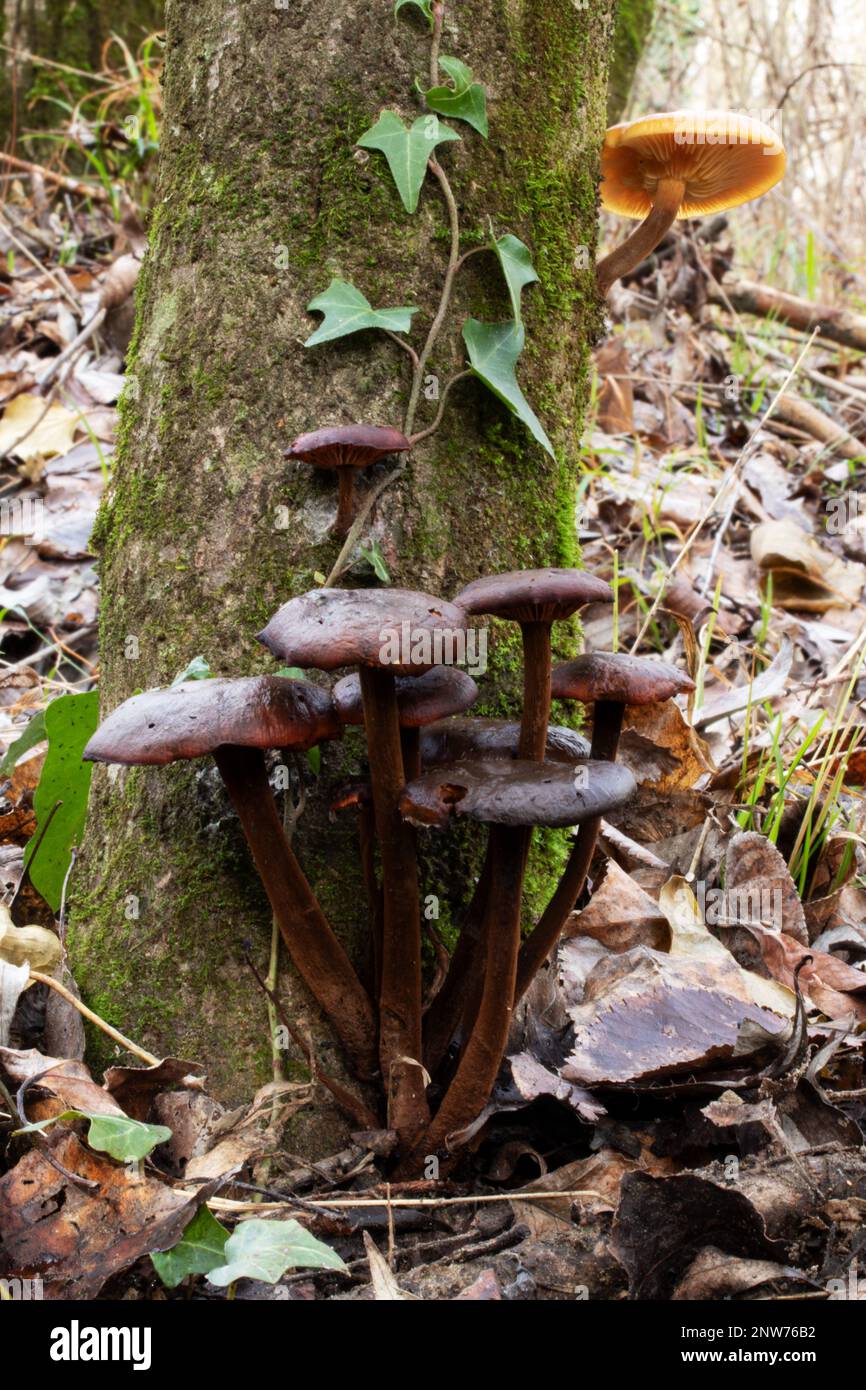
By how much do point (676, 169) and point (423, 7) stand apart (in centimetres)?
97

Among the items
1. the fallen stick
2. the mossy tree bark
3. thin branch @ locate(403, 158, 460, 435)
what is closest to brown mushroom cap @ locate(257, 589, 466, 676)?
the mossy tree bark

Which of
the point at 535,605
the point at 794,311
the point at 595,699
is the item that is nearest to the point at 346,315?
the point at 535,605

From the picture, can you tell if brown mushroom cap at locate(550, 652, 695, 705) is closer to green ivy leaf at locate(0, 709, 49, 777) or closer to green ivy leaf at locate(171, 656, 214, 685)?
green ivy leaf at locate(171, 656, 214, 685)

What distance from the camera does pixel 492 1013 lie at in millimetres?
1742

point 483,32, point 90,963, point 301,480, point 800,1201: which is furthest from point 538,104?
point 800,1201

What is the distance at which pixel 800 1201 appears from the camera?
161cm

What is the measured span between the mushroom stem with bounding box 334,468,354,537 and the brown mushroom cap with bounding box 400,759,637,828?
56 cm

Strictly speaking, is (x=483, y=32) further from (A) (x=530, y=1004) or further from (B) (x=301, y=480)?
(A) (x=530, y=1004)

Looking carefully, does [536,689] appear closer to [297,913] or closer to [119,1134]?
[297,913]

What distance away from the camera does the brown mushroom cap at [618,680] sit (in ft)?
5.74

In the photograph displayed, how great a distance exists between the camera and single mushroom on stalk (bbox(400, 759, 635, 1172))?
1493 millimetres

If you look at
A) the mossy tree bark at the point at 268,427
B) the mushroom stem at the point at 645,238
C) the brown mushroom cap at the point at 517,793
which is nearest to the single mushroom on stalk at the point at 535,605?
the brown mushroom cap at the point at 517,793

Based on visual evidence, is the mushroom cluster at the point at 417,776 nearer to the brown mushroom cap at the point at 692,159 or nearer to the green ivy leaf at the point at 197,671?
the green ivy leaf at the point at 197,671

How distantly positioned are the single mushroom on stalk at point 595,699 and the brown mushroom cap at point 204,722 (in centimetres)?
43
